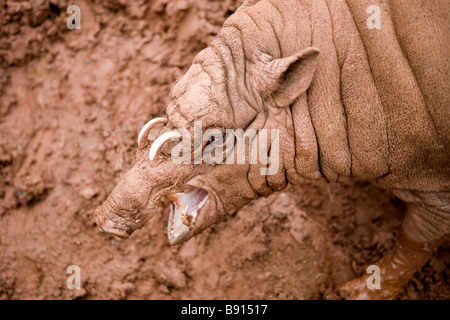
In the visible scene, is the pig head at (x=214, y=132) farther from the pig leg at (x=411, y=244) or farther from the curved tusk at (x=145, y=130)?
the pig leg at (x=411, y=244)

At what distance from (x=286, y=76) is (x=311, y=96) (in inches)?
11.4

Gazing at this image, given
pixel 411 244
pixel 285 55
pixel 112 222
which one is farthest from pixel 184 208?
pixel 411 244

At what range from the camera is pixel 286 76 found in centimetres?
274

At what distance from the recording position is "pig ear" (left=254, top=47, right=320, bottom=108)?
2.62 metres

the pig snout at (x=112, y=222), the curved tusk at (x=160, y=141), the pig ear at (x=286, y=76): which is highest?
the pig ear at (x=286, y=76)

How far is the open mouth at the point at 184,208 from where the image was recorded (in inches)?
122

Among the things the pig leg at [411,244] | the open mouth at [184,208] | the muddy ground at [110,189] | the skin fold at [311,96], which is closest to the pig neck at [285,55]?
the skin fold at [311,96]

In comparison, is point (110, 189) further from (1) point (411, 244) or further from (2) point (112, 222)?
(1) point (411, 244)

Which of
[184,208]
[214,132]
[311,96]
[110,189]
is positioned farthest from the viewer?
[110,189]

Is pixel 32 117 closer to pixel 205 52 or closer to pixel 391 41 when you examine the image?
pixel 205 52

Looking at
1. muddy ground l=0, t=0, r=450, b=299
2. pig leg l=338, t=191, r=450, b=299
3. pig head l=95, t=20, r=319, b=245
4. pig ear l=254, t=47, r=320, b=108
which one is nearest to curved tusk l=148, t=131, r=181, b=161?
pig head l=95, t=20, r=319, b=245

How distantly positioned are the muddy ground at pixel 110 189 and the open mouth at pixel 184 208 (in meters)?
1.18

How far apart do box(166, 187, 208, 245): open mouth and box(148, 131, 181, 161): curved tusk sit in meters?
0.49

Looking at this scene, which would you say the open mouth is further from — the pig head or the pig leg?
the pig leg
